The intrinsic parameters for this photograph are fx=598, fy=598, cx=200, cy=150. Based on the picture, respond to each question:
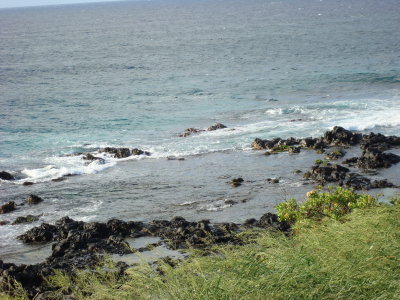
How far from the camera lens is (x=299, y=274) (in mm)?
10383

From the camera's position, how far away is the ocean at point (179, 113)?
1169 inches

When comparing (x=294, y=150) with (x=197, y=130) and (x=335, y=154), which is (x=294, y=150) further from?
(x=197, y=130)

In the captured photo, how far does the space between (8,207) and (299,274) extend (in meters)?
21.4

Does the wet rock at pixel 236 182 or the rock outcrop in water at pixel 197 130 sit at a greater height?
the wet rock at pixel 236 182

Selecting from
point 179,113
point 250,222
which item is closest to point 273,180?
point 250,222

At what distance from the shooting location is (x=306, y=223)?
16.9 meters

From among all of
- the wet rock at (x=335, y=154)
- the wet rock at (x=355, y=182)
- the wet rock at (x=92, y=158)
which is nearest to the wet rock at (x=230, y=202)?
the wet rock at (x=355, y=182)

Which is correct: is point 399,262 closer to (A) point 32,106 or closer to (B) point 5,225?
(B) point 5,225

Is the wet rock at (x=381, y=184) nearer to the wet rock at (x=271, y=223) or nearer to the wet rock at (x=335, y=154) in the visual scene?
the wet rock at (x=335, y=154)

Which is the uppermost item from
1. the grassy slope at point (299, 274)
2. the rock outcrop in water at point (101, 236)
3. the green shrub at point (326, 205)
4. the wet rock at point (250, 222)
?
the grassy slope at point (299, 274)

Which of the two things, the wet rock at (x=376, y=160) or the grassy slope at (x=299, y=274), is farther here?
the wet rock at (x=376, y=160)

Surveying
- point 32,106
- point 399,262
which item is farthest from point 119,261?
point 32,106

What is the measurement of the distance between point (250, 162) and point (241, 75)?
35.0 metres

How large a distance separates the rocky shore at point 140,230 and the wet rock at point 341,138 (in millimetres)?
596
